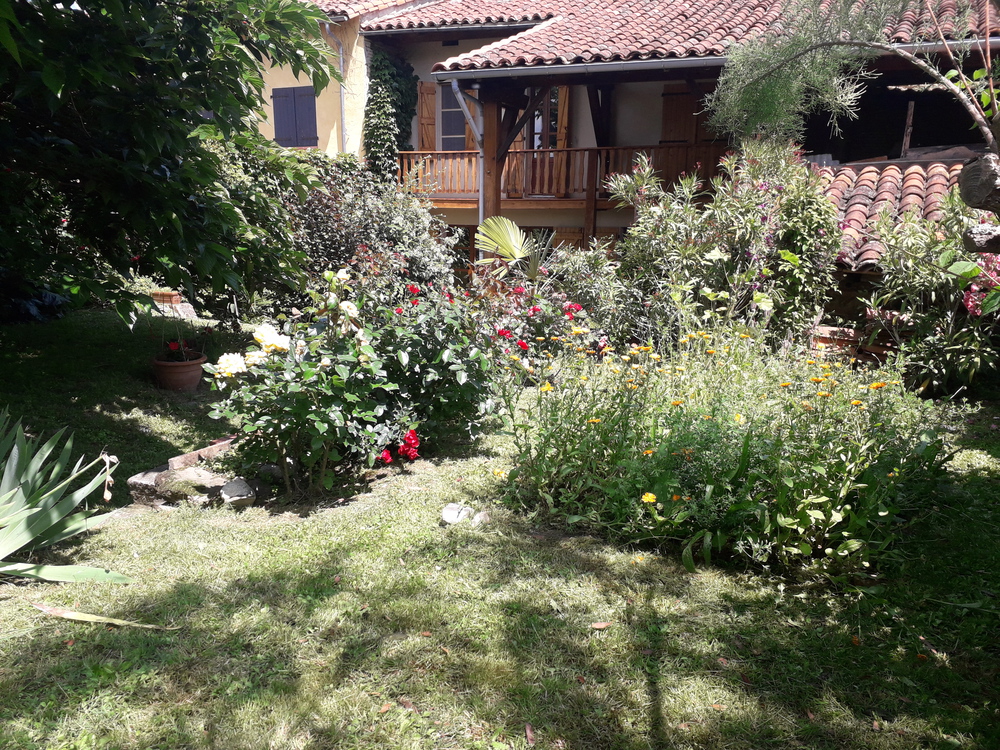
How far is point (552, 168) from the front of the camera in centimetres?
1195

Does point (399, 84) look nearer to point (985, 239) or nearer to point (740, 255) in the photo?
point (740, 255)

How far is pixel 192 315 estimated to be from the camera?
973cm

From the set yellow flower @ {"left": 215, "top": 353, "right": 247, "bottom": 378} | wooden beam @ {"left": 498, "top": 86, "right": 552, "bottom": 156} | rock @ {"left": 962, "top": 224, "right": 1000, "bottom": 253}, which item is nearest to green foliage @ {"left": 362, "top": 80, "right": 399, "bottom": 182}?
wooden beam @ {"left": 498, "top": 86, "right": 552, "bottom": 156}

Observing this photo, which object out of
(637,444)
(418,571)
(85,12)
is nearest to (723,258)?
(637,444)

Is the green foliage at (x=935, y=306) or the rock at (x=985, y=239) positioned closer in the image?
the rock at (x=985, y=239)

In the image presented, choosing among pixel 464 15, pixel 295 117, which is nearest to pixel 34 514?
pixel 464 15

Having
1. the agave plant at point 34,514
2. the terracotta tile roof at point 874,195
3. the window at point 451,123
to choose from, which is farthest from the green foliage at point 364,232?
the window at point 451,123

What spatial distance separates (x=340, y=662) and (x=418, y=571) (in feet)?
2.34

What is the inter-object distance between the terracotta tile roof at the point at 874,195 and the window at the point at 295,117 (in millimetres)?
10154

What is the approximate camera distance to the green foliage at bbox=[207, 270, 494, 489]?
151 inches

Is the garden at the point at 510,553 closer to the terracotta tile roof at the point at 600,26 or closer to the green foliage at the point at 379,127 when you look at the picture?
the terracotta tile roof at the point at 600,26

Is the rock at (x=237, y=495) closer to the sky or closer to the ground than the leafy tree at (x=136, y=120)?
closer to the ground

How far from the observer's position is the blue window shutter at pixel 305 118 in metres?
14.1

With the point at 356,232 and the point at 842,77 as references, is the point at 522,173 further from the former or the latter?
the point at 842,77
